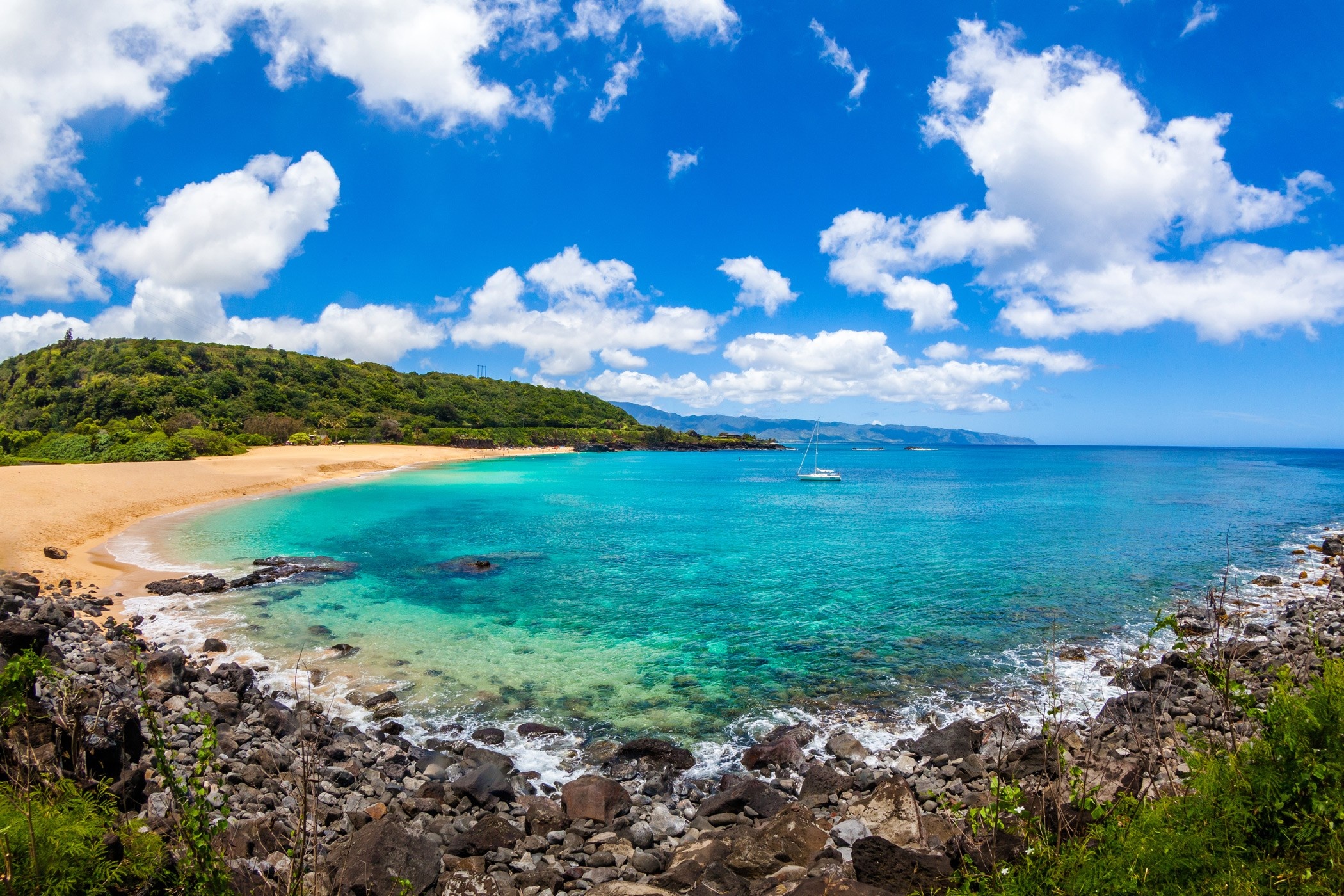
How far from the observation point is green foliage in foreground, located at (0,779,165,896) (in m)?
3.75

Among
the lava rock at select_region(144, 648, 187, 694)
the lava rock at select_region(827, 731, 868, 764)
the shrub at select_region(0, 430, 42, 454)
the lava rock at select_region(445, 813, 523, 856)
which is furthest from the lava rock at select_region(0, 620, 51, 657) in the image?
the shrub at select_region(0, 430, 42, 454)

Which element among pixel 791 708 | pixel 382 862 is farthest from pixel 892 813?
pixel 382 862

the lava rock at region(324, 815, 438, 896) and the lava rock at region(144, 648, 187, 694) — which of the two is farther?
the lava rock at region(144, 648, 187, 694)

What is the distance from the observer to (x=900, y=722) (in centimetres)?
1150

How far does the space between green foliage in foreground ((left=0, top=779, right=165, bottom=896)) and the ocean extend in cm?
700

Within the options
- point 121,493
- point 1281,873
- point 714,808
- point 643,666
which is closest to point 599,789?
point 714,808

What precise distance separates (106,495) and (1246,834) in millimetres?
44816

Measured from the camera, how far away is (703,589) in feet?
71.2

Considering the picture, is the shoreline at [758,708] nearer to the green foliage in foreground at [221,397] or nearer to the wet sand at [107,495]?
the wet sand at [107,495]

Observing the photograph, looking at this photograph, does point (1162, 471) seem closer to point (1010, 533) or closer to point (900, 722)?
point (1010, 533)

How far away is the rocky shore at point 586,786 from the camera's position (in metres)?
6.04

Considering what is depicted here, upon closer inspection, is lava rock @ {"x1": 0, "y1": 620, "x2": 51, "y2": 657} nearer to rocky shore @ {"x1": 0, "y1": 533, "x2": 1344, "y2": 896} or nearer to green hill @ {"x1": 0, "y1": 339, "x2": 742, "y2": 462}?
rocky shore @ {"x1": 0, "y1": 533, "x2": 1344, "y2": 896}

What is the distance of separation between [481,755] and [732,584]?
13331 mm

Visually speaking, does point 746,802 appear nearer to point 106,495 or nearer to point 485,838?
point 485,838
